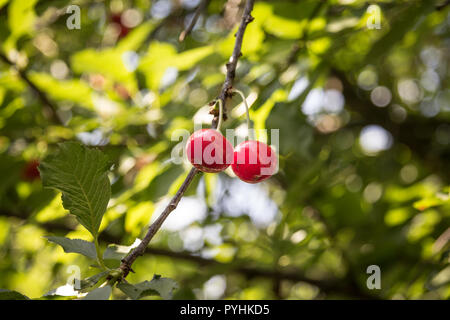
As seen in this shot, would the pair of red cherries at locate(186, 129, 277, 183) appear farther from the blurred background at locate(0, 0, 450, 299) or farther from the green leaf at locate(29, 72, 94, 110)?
the green leaf at locate(29, 72, 94, 110)

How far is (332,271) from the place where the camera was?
319 centimetres

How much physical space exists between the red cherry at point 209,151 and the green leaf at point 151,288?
0.31m

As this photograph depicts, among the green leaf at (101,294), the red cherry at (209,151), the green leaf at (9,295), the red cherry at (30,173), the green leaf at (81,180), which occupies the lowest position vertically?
the green leaf at (101,294)

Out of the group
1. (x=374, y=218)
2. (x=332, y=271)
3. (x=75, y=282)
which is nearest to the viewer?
(x=75, y=282)

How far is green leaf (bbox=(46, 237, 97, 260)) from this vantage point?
1012 mm

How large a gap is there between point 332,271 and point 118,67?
212 centimetres

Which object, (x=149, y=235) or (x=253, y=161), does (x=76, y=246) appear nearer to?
(x=149, y=235)

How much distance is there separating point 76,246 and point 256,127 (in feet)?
2.83

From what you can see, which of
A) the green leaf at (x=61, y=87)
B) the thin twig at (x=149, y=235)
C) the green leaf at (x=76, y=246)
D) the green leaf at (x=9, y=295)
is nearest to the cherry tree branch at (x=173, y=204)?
the thin twig at (x=149, y=235)

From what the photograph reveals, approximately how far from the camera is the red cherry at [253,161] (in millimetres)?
1211

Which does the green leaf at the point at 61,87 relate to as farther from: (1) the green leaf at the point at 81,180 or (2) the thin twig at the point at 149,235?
(2) the thin twig at the point at 149,235
